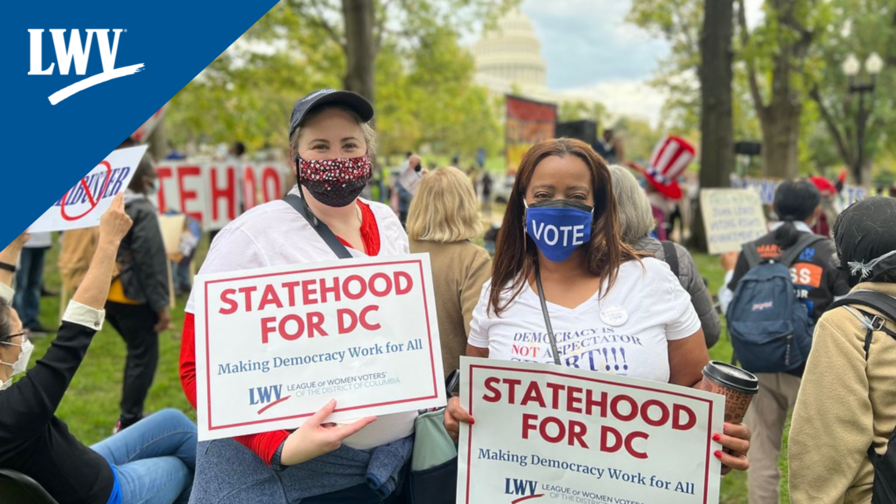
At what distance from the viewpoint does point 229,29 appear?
3.24m

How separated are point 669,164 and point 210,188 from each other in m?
6.41

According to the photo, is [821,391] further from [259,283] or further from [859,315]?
[259,283]

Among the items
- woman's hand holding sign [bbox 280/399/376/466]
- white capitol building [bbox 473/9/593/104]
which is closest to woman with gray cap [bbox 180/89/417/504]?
woman's hand holding sign [bbox 280/399/376/466]

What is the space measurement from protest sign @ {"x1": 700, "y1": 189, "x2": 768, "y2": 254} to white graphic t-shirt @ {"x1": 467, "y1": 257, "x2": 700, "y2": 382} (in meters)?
3.83

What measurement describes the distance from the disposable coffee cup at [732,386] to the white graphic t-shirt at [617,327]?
0.16m

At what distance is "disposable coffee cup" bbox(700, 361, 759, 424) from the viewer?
6.30 feet

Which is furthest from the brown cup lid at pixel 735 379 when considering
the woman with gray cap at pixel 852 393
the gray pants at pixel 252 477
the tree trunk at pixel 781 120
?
the tree trunk at pixel 781 120

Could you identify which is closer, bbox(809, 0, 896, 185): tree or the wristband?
the wristband

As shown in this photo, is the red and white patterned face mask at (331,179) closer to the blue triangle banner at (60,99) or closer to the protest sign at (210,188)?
the blue triangle banner at (60,99)

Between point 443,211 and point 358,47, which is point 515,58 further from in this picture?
point 443,211

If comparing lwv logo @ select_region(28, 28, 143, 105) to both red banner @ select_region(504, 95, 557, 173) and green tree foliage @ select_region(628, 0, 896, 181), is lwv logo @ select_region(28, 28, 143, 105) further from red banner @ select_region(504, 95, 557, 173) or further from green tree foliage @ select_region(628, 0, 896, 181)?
green tree foliage @ select_region(628, 0, 896, 181)

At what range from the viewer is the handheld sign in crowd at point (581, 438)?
6.48 feet

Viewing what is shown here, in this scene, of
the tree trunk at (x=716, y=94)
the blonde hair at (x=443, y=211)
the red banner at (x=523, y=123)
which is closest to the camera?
the blonde hair at (x=443, y=211)

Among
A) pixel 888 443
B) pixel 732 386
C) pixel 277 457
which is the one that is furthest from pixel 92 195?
pixel 888 443
